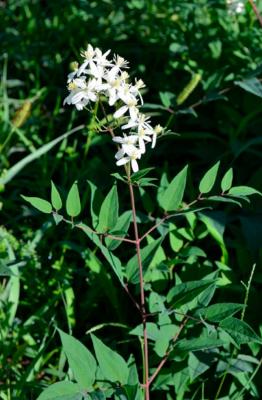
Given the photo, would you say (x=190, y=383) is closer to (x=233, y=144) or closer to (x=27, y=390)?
(x=27, y=390)

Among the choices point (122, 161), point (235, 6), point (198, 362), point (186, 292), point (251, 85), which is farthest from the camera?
point (235, 6)

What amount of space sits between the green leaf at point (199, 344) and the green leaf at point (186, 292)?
0.09 m

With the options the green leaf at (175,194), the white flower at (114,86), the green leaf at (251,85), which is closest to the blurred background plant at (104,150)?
the green leaf at (251,85)

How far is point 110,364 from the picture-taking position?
4.41ft

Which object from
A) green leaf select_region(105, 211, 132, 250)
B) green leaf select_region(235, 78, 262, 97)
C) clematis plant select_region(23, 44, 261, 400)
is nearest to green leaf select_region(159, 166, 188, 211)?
clematis plant select_region(23, 44, 261, 400)

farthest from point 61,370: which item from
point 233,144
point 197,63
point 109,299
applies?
point 197,63

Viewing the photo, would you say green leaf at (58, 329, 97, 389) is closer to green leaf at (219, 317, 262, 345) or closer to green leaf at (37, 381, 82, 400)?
green leaf at (37, 381, 82, 400)

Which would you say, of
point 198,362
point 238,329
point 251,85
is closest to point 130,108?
point 238,329

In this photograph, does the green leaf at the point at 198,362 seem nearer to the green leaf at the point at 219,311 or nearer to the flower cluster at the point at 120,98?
the green leaf at the point at 219,311

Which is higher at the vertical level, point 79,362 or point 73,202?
point 73,202

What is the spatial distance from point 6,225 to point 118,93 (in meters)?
1.11

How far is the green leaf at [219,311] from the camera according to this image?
135cm

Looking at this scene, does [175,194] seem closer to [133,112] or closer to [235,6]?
[133,112]

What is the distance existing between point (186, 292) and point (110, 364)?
0.23 m
